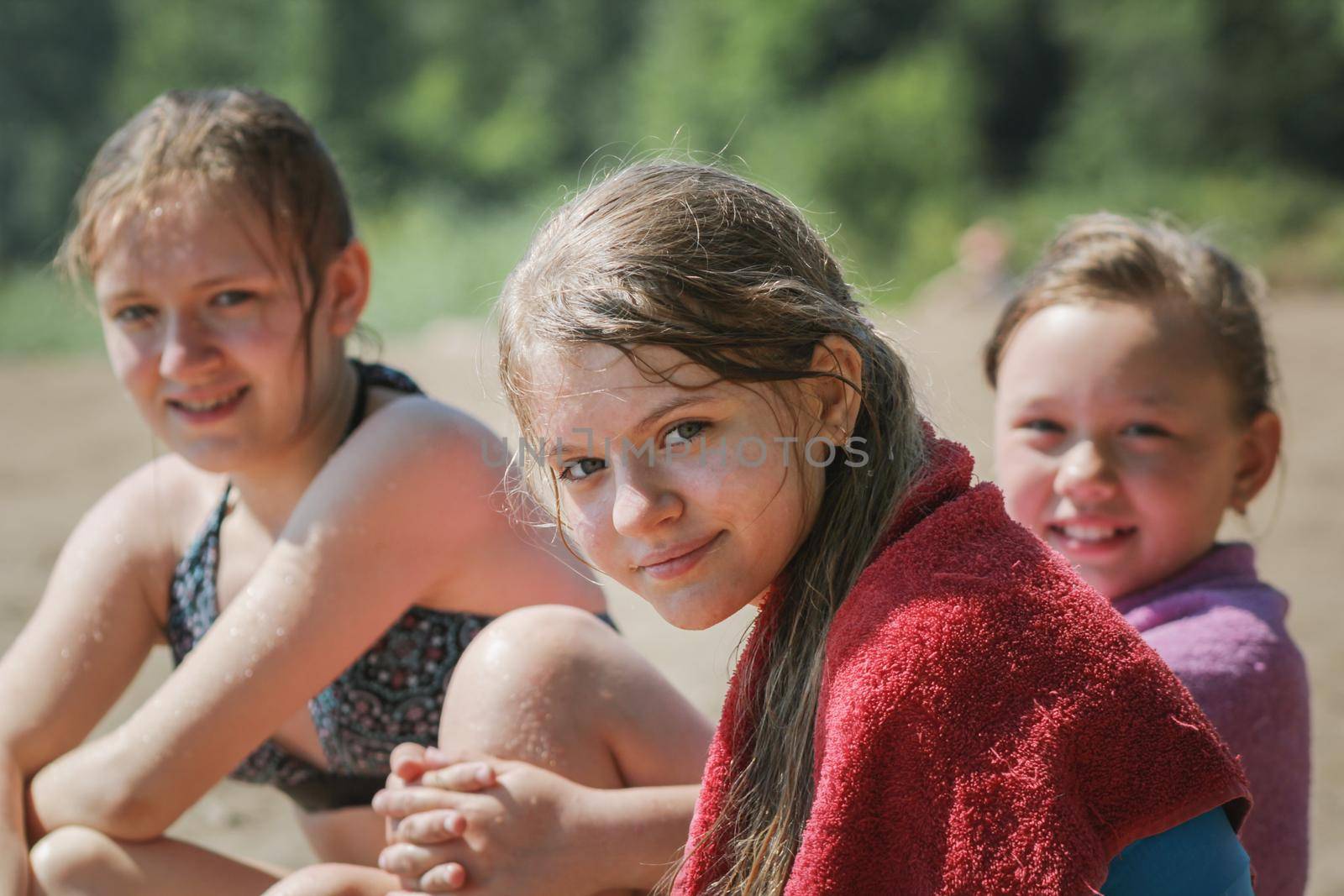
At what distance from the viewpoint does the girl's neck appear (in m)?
2.28

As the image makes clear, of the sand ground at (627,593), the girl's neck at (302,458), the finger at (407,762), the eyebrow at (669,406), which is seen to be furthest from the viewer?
the sand ground at (627,593)

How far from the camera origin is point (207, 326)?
2172 mm

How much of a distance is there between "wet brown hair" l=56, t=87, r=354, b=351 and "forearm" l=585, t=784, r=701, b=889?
98 centimetres

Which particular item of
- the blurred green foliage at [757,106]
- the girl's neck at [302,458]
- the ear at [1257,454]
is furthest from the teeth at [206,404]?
the blurred green foliage at [757,106]

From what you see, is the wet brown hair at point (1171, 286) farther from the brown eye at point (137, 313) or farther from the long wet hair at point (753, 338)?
the brown eye at point (137, 313)

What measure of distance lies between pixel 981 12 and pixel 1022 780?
1177 inches

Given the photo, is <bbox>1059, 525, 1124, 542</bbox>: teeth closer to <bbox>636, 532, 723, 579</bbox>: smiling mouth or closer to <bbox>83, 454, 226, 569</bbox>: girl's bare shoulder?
<bbox>636, 532, 723, 579</bbox>: smiling mouth

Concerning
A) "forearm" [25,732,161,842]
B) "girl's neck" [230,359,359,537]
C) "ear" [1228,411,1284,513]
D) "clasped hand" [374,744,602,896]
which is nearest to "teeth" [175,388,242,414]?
"girl's neck" [230,359,359,537]

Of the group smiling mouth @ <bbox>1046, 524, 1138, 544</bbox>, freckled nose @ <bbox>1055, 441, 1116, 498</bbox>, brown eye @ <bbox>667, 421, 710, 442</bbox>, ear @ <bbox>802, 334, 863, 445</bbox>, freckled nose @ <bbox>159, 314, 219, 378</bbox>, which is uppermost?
freckled nose @ <bbox>159, 314, 219, 378</bbox>

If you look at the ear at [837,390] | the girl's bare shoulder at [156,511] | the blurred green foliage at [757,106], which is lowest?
the ear at [837,390]

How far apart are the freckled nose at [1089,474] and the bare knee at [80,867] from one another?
154 centimetres

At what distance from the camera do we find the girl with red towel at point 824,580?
4.18 ft

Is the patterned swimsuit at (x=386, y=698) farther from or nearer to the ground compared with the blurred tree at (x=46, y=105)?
nearer to the ground

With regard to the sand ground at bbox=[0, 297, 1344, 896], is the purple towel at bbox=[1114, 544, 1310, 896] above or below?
below
